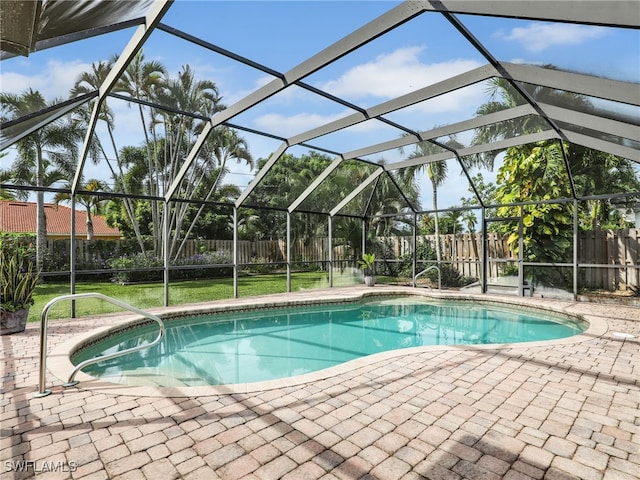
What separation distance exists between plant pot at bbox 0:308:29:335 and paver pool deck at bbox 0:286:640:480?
1.88 meters

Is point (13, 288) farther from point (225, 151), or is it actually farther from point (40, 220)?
point (225, 151)

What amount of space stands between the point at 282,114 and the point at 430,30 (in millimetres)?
3265

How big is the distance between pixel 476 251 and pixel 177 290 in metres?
9.58

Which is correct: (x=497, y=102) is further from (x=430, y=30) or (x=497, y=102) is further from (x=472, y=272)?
(x=472, y=272)

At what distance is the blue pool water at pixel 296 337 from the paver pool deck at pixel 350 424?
1.25 m

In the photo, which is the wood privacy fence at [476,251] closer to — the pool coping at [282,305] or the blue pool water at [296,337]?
the pool coping at [282,305]

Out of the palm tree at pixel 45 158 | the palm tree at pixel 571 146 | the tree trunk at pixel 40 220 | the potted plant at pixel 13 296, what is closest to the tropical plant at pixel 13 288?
the potted plant at pixel 13 296

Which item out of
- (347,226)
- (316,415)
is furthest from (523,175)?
(316,415)

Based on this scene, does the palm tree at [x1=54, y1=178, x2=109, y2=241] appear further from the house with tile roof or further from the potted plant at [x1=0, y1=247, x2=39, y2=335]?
the potted plant at [x1=0, y1=247, x2=39, y2=335]

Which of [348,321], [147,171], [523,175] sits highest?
[147,171]

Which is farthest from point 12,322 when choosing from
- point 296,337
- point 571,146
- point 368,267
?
point 571,146

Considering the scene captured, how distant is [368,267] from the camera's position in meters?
12.6

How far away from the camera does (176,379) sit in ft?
14.5

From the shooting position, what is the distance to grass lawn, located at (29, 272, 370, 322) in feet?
30.3
